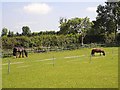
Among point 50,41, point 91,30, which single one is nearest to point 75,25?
point 91,30

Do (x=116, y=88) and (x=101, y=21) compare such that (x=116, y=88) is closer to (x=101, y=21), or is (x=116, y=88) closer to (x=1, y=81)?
(x=1, y=81)

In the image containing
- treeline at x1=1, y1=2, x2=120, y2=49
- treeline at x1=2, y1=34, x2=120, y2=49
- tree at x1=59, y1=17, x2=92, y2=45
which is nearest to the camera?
treeline at x1=2, y1=34, x2=120, y2=49

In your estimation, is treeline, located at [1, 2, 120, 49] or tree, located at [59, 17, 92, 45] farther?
tree, located at [59, 17, 92, 45]

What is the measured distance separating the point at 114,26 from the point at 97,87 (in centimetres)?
7703

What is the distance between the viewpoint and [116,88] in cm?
1509

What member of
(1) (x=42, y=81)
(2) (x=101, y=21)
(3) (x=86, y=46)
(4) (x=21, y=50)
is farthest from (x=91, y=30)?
(1) (x=42, y=81)

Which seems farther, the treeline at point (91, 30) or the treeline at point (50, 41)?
the treeline at point (91, 30)

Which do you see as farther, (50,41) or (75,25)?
(75,25)

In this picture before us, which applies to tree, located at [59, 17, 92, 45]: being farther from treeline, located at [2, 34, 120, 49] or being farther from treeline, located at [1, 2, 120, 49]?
treeline, located at [2, 34, 120, 49]

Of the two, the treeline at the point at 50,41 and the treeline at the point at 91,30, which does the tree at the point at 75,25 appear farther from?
the treeline at the point at 50,41

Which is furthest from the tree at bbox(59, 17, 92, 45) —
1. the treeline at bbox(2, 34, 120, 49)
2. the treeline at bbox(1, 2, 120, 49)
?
the treeline at bbox(2, 34, 120, 49)

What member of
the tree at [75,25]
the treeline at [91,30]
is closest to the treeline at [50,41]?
the treeline at [91,30]

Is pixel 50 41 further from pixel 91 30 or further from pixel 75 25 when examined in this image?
pixel 75 25

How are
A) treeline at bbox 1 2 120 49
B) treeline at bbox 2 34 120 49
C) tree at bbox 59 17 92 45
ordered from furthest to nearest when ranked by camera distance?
tree at bbox 59 17 92 45
treeline at bbox 1 2 120 49
treeline at bbox 2 34 120 49
